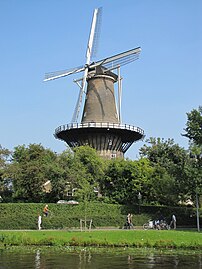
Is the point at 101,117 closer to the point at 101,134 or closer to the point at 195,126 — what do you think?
the point at 101,134

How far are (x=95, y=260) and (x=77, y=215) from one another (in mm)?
16341

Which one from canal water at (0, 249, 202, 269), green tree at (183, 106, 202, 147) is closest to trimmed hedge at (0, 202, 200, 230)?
green tree at (183, 106, 202, 147)

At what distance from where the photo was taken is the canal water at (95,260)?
12.3 m

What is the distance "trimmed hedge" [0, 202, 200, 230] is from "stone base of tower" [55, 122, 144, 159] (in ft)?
40.2

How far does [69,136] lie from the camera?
151 ft

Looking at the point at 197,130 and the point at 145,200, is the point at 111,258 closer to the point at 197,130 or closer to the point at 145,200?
the point at 197,130

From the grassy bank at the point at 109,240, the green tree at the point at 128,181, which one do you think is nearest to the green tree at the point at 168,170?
the green tree at the point at 128,181

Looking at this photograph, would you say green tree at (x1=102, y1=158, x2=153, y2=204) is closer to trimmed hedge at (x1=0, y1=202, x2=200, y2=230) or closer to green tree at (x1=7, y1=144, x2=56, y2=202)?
trimmed hedge at (x1=0, y1=202, x2=200, y2=230)

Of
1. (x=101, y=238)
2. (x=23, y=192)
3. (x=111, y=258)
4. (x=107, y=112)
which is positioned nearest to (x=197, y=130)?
(x=101, y=238)

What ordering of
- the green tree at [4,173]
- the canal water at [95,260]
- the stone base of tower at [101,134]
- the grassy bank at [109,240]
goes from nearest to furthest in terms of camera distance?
the canal water at [95,260] < the grassy bank at [109,240] < the green tree at [4,173] < the stone base of tower at [101,134]

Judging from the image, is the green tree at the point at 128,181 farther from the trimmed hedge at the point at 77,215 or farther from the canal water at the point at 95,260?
the canal water at the point at 95,260

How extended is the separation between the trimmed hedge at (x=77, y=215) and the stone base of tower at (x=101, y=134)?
12.3 meters

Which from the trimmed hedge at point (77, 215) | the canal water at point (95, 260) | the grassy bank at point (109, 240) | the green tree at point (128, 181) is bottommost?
the canal water at point (95, 260)

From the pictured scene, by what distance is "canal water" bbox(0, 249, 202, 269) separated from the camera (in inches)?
483
